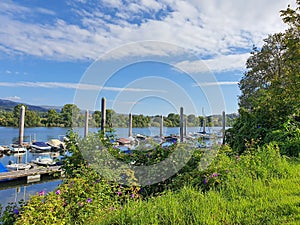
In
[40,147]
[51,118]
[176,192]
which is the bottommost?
[40,147]

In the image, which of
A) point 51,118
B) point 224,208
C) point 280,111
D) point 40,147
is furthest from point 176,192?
point 51,118

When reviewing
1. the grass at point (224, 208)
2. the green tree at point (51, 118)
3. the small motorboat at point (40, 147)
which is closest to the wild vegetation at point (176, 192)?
the grass at point (224, 208)

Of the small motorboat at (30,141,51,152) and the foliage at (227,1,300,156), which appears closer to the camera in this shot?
the foliage at (227,1,300,156)

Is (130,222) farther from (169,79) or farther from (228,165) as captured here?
(169,79)

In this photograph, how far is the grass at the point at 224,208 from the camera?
2346mm

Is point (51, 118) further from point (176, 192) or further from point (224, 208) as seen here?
point (224, 208)

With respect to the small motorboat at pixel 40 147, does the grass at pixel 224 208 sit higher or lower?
higher

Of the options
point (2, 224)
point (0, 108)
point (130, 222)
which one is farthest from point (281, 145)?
point (0, 108)

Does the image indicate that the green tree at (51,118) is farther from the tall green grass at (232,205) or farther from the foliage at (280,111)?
the tall green grass at (232,205)

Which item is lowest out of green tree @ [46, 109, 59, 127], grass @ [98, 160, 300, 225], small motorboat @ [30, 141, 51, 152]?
small motorboat @ [30, 141, 51, 152]

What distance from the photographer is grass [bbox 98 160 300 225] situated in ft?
7.70

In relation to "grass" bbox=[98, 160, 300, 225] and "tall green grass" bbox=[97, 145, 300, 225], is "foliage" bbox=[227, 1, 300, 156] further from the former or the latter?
"grass" bbox=[98, 160, 300, 225]

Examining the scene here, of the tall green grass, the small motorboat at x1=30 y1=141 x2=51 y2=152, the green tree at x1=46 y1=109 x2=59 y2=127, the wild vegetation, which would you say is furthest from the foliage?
the green tree at x1=46 y1=109 x2=59 y2=127

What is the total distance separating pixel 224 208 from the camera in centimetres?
261
